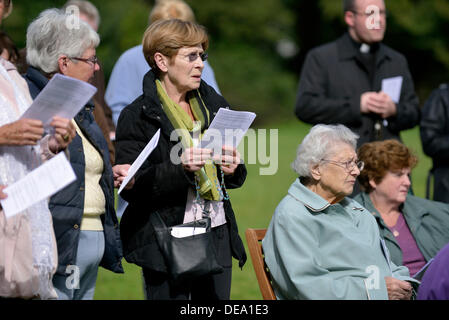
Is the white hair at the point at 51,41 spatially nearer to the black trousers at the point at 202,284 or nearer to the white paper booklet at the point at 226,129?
the white paper booklet at the point at 226,129

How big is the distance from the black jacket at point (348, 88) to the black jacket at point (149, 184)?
2.21 m

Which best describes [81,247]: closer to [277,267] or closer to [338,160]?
[277,267]

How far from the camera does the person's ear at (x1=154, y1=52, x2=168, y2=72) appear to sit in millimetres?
4012

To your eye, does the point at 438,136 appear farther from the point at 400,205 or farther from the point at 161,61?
the point at 161,61

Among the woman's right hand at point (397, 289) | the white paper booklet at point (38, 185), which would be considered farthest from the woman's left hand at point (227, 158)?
the woman's right hand at point (397, 289)

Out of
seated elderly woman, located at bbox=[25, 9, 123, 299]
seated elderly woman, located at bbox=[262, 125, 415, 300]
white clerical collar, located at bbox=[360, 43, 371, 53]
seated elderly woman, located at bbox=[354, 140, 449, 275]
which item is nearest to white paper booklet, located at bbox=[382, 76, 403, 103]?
white clerical collar, located at bbox=[360, 43, 371, 53]

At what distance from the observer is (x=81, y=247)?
159 inches

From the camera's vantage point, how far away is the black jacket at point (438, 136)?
6.38 metres

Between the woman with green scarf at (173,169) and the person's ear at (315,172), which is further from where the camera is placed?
the person's ear at (315,172)

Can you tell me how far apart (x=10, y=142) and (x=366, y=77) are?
3.64 m

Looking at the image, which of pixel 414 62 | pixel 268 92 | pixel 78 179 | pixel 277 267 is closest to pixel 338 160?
pixel 277 267

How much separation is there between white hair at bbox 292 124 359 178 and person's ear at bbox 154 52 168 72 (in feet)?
3.36

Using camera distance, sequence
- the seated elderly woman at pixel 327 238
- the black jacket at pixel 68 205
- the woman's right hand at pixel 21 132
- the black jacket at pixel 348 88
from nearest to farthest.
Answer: the woman's right hand at pixel 21 132, the black jacket at pixel 68 205, the seated elderly woman at pixel 327 238, the black jacket at pixel 348 88

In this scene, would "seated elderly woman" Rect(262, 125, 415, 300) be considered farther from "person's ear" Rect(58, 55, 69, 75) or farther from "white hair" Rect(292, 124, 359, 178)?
"person's ear" Rect(58, 55, 69, 75)
